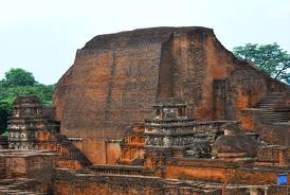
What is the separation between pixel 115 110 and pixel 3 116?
13.3 metres

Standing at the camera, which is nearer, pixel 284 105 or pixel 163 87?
pixel 284 105

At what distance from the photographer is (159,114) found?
3008 centimetres

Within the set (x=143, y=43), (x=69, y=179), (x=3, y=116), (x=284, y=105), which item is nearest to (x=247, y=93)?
(x=284, y=105)

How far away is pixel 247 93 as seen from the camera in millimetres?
33750

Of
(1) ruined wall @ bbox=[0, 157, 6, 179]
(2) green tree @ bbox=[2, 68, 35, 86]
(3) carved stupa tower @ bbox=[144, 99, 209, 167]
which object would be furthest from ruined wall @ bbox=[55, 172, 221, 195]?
(2) green tree @ bbox=[2, 68, 35, 86]

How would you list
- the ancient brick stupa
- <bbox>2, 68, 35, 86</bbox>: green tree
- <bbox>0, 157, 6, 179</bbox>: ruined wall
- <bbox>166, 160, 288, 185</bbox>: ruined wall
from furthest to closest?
<bbox>2, 68, 35, 86</bbox>: green tree, the ancient brick stupa, <bbox>0, 157, 6, 179</bbox>: ruined wall, <bbox>166, 160, 288, 185</bbox>: ruined wall

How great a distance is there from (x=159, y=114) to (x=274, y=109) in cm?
534

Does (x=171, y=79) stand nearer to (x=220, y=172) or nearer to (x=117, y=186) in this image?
(x=220, y=172)

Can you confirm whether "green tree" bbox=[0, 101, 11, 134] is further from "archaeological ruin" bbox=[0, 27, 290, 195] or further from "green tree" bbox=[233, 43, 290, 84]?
"green tree" bbox=[233, 43, 290, 84]

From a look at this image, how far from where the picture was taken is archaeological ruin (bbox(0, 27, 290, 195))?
24.8 meters

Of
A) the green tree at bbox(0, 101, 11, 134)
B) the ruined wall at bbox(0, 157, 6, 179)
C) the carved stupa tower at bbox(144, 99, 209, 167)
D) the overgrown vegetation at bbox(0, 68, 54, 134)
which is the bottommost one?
the ruined wall at bbox(0, 157, 6, 179)

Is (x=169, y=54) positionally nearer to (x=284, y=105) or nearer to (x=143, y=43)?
(x=143, y=43)

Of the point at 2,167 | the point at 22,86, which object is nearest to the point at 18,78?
the point at 22,86

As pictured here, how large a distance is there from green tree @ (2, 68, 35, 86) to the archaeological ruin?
26.7m
